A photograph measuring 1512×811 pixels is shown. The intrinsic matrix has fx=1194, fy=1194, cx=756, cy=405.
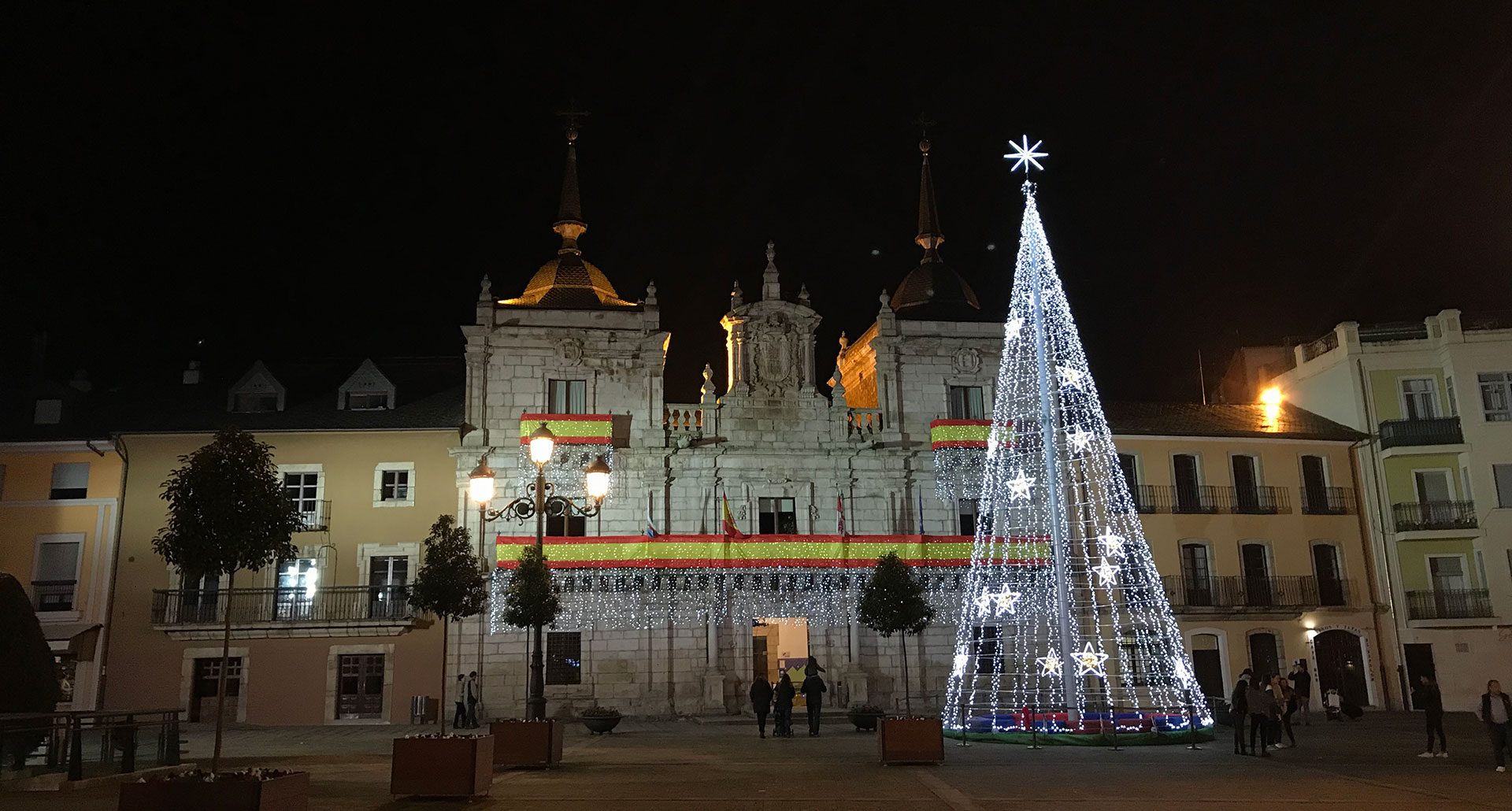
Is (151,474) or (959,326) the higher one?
(959,326)

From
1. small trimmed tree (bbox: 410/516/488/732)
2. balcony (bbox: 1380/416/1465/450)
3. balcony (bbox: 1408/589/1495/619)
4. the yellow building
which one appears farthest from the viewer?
balcony (bbox: 1380/416/1465/450)

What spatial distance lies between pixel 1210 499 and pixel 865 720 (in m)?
16.8

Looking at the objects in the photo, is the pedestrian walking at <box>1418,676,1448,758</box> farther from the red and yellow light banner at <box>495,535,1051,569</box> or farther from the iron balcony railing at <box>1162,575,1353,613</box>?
the iron balcony railing at <box>1162,575,1353,613</box>

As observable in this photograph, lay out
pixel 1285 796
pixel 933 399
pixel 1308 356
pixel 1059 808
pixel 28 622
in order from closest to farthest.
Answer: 1. pixel 1059 808
2. pixel 1285 796
3. pixel 28 622
4. pixel 933 399
5. pixel 1308 356

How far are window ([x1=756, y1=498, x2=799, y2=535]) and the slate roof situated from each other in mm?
10667

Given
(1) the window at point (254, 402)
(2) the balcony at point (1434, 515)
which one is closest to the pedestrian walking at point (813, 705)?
(1) the window at point (254, 402)

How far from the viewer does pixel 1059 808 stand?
13.2 metres

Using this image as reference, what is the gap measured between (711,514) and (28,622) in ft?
68.8

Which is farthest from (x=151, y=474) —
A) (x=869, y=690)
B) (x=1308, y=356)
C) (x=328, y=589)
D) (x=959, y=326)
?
(x=1308, y=356)

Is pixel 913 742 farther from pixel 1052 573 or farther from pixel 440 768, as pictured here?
pixel 1052 573

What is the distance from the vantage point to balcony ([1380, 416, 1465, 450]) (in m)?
37.5

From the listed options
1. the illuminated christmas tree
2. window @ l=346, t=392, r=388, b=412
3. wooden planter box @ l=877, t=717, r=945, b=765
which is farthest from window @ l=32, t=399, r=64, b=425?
wooden planter box @ l=877, t=717, r=945, b=765

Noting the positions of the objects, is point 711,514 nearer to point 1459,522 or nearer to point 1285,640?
point 1285,640

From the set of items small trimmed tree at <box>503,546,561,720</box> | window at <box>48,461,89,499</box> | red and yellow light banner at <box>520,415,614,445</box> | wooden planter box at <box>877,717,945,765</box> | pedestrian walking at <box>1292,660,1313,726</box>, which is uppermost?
red and yellow light banner at <box>520,415,614,445</box>
